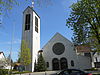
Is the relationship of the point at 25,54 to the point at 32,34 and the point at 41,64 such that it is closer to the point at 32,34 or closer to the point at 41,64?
the point at 41,64

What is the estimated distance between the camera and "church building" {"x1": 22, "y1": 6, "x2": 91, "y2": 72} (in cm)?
4222

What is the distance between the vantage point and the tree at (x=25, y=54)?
39.8 metres

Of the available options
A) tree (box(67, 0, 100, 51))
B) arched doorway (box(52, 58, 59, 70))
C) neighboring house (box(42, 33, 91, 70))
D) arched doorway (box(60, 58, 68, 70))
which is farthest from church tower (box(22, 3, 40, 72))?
tree (box(67, 0, 100, 51))

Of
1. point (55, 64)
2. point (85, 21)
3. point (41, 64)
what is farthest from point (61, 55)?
point (85, 21)

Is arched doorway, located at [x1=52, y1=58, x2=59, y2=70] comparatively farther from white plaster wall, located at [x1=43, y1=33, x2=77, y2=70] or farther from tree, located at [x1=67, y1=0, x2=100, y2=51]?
tree, located at [x1=67, y1=0, x2=100, y2=51]

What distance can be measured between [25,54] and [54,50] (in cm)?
1000

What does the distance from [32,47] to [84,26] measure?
77.9 ft

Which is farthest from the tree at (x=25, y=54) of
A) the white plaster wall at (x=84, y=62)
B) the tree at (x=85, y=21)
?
the tree at (x=85, y=21)

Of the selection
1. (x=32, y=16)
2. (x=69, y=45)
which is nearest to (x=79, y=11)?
(x=69, y=45)

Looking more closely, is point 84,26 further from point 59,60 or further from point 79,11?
point 59,60

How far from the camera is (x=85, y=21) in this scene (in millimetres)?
21859

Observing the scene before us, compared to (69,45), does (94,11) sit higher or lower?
higher

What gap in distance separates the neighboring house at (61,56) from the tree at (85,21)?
19562mm

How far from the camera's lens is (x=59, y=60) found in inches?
1718
